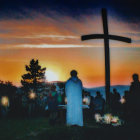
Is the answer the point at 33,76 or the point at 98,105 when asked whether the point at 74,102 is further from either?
the point at 33,76

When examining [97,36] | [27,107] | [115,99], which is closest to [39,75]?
[27,107]

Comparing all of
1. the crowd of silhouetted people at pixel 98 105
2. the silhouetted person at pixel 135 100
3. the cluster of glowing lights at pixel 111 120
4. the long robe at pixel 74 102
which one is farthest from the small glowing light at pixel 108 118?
the silhouetted person at pixel 135 100

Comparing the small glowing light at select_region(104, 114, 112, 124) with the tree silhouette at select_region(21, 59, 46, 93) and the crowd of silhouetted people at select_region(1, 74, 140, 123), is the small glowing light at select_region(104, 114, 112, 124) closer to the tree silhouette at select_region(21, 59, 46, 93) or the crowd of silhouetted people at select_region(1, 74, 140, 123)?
the crowd of silhouetted people at select_region(1, 74, 140, 123)

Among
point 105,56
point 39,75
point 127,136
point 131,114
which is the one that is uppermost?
point 39,75

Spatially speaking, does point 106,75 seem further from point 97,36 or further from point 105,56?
point 97,36

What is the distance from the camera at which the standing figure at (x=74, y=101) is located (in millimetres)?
8855

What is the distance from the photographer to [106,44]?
1090 cm

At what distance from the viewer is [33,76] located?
79.4 meters

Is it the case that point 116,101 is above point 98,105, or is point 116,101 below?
above

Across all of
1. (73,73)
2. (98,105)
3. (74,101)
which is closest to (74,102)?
(74,101)

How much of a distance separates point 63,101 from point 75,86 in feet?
39.9

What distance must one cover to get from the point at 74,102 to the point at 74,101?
0.03m

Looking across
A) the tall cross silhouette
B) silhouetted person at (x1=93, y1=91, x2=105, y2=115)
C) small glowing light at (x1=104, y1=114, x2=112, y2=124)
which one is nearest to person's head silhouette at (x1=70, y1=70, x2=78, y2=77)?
the tall cross silhouette

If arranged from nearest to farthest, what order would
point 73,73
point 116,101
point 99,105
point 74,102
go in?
point 73,73
point 74,102
point 99,105
point 116,101
